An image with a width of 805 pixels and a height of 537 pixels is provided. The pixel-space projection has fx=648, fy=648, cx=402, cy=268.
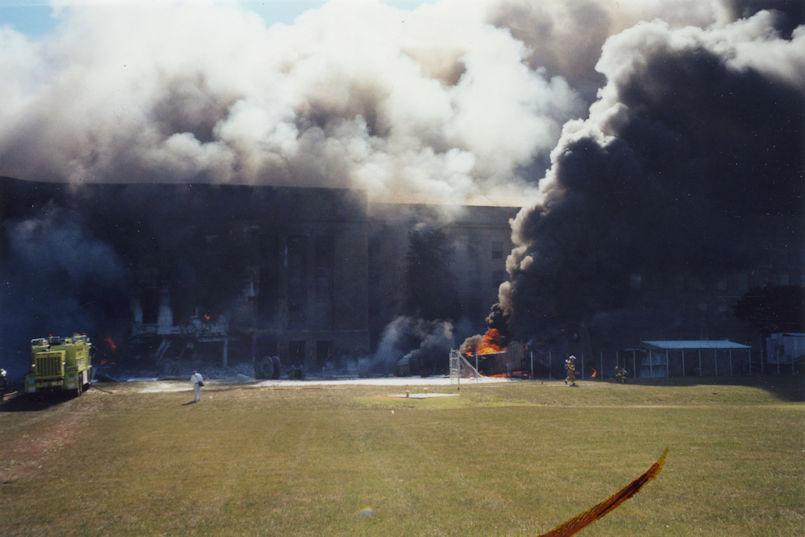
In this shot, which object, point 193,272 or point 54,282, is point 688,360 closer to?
point 193,272

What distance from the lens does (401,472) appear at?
42.8 ft

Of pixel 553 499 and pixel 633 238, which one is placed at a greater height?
pixel 633 238

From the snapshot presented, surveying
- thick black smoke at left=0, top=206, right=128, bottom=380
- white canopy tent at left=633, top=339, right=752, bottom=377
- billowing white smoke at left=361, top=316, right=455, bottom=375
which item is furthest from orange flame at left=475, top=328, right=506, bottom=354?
thick black smoke at left=0, top=206, right=128, bottom=380

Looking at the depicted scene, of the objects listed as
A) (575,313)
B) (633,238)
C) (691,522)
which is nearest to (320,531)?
(691,522)

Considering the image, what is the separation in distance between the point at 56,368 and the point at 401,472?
26281 millimetres

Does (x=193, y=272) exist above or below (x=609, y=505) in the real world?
above

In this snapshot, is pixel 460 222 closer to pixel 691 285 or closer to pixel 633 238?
pixel 633 238

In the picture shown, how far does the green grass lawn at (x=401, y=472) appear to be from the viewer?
375 inches

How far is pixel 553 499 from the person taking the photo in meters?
10.5

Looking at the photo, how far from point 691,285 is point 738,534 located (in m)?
59.4

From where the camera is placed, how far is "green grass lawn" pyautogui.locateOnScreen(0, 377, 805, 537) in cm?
952

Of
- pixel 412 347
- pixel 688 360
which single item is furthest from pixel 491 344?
pixel 688 360

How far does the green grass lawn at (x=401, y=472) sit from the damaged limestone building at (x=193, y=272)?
110 ft

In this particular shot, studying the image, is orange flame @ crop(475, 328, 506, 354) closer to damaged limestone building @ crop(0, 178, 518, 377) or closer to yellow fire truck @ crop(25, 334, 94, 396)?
damaged limestone building @ crop(0, 178, 518, 377)
